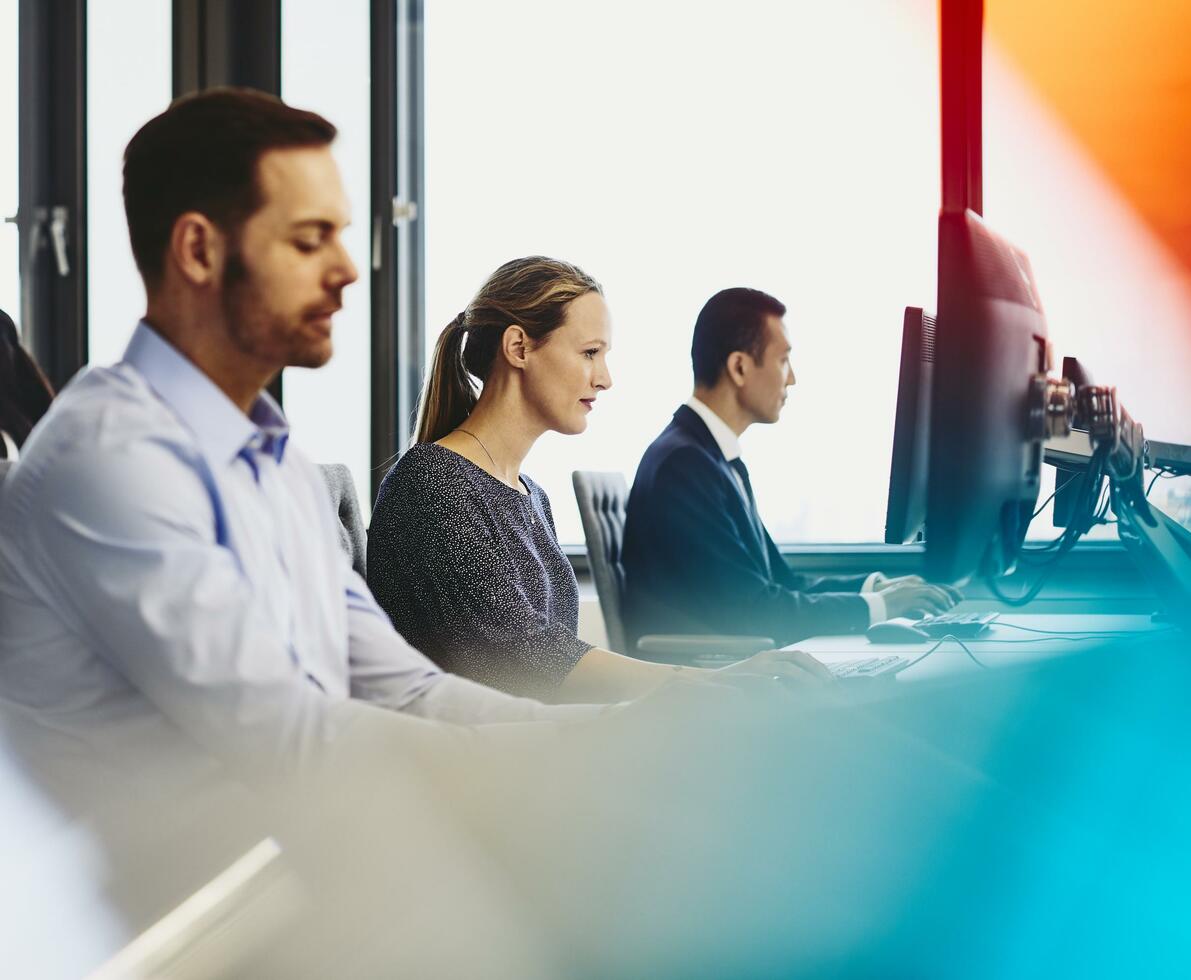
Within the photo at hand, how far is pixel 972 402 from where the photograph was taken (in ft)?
2.08

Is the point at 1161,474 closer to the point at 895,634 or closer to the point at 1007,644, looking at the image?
the point at 1007,644

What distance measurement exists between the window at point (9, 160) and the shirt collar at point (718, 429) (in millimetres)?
1158

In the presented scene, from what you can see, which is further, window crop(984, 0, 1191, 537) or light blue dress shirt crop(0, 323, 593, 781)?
window crop(984, 0, 1191, 537)

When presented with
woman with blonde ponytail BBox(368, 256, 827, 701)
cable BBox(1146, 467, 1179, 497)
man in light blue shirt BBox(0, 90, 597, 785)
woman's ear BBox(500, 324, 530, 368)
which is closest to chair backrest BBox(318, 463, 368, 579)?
woman with blonde ponytail BBox(368, 256, 827, 701)

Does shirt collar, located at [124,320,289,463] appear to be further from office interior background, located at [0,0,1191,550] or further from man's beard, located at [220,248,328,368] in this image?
office interior background, located at [0,0,1191,550]

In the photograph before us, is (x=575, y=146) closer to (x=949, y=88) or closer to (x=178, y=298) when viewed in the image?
(x=949, y=88)

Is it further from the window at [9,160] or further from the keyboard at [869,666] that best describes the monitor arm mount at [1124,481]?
the window at [9,160]

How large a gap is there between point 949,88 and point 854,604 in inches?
62.2

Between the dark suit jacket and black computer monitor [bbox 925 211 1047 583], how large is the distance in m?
0.98

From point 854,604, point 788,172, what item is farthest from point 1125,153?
point 854,604

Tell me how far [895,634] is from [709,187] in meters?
1.44

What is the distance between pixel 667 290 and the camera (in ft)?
8.38

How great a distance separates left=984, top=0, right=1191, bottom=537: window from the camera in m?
2.44

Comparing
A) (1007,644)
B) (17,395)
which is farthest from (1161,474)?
(17,395)
